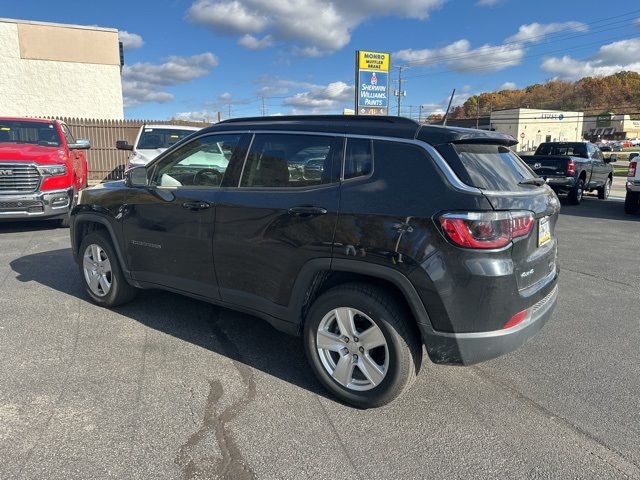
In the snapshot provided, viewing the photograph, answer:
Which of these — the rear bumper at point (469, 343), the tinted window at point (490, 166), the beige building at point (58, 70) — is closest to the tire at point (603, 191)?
the tinted window at point (490, 166)

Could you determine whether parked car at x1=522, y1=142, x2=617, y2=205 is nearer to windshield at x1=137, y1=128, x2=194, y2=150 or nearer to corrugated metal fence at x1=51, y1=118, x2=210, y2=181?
windshield at x1=137, y1=128, x2=194, y2=150

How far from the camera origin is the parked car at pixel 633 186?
11.4m

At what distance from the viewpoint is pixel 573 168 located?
530 inches

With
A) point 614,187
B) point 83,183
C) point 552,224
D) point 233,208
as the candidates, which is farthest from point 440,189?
point 614,187

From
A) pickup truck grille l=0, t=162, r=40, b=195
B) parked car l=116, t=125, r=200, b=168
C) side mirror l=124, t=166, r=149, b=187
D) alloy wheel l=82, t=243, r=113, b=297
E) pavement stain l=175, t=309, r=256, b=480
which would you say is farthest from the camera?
parked car l=116, t=125, r=200, b=168

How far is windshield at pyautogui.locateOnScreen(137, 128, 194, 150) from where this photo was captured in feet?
37.5

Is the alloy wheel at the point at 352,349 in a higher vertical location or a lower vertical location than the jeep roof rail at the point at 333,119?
lower

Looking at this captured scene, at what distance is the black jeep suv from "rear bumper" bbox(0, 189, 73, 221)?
16.6 feet

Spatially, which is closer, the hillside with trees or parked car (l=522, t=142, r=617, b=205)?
parked car (l=522, t=142, r=617, b=205)

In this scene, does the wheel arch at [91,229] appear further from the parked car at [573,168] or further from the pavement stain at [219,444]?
the parked car at [573,168]

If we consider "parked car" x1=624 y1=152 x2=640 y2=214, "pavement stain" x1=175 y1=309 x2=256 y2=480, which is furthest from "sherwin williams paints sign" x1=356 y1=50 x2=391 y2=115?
"pavement stain" x1=175 y1=309 x2=256 y2=480

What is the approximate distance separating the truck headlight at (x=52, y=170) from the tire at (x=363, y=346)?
21.9ft

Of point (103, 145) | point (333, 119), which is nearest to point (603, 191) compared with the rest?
point (333, 119)

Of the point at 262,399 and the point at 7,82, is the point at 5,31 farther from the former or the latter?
the point at 262,399
